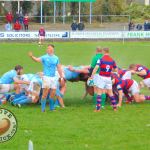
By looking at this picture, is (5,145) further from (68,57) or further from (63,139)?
(68,57)

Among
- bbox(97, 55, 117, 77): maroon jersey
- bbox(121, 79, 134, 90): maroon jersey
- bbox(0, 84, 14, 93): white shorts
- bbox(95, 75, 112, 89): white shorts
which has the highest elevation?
bbox(97, 55, 117, 77): maroon jersey

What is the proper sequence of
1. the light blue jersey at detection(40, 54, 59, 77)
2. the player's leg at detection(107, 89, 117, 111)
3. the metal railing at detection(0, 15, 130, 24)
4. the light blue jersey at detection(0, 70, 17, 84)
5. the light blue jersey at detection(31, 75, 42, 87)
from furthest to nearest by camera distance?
the metal railing at detection(0, 15, 130, 24) → the light blue jersey at detection(0, 70, 17, 84) → the light blue jersey at detection(31, 75, 42, 87) → the player's leg at detection(107, 89, 117, 111) → the light blue jersey at detection(40, 54, 59, 77)

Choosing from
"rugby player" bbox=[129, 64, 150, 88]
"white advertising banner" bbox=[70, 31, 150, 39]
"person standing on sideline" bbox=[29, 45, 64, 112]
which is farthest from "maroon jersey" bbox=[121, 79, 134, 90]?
"white advertising banner" bbox=[70, 31, 150, 39]

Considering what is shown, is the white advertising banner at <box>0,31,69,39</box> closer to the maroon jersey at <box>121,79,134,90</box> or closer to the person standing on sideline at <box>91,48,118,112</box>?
the maroon jersey at <box>121,79,134,90</box>

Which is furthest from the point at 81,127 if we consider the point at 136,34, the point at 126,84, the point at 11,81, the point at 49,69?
the point at 136,34

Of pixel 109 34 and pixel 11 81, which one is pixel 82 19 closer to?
pixel 109 34

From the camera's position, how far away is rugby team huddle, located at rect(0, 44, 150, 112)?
1389 centimetres

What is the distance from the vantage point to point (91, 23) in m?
57.3

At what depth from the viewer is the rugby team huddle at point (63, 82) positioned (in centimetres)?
1389

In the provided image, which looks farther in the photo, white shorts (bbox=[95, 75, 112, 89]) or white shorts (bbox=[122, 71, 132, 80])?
white shorts (bbox=[122, 71, 132, 80])

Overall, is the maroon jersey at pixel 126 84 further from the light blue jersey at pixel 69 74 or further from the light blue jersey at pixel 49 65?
the light blue jersey at pixel 49 65

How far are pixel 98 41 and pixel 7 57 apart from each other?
15924 millimetres

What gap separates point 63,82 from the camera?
1527cm

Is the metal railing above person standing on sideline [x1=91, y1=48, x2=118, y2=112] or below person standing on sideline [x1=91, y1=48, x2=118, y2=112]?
below
